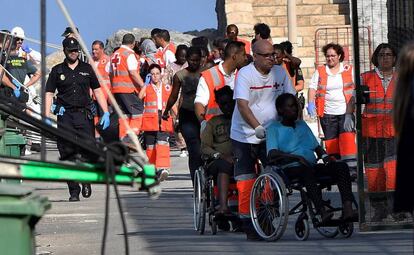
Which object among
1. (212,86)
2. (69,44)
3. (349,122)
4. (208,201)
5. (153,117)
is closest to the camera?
(208,201)

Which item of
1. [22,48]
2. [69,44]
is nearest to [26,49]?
→ [22,48]

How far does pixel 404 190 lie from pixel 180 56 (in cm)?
1402

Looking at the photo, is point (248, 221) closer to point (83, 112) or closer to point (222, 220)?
point (222, 220)

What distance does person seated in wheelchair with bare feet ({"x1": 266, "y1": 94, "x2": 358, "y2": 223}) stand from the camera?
13.3 m

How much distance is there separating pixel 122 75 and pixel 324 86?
18.7 ft

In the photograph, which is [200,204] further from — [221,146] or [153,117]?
[153,117]

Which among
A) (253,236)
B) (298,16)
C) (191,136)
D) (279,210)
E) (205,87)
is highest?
(298,16)

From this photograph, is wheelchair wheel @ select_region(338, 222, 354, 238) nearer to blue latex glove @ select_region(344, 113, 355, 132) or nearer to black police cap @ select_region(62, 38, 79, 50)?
blue latex glove @ select_region(344, 113, 355, 132)

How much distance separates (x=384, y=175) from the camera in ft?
45.0

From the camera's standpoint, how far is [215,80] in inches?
598

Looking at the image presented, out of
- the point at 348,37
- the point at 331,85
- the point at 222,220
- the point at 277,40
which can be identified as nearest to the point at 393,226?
the point at 222,220

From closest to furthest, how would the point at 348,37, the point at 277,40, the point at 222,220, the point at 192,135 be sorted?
the point at 222,220
the point at 192,135
the point at 348,37
the point at 277,40

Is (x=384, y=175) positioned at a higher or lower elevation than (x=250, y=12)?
lower

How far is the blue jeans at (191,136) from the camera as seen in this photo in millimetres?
16219
